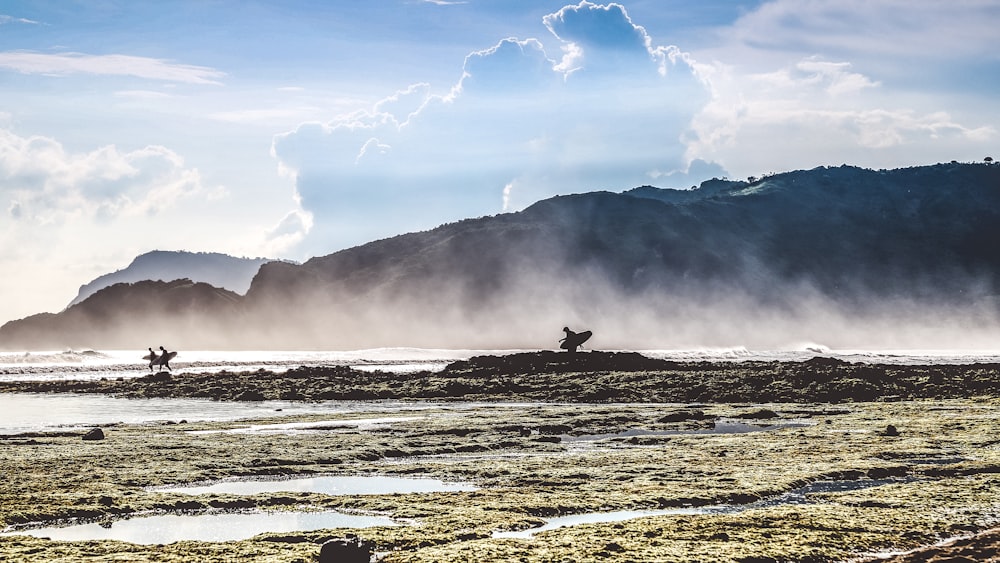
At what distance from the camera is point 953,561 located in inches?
562

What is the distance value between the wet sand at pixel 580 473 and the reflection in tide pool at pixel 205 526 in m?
0.60

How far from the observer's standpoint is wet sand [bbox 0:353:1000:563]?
16.2 meters

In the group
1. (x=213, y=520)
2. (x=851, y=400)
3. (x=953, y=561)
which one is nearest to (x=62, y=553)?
(x=213, y=520)

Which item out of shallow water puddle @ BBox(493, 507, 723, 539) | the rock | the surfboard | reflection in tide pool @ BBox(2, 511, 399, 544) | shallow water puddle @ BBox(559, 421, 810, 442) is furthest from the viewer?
→ the surfboard

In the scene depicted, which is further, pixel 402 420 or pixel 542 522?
pixel 402 420

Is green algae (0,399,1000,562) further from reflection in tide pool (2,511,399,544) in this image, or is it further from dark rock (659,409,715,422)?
reflection in tide pool (2,511,399,544)

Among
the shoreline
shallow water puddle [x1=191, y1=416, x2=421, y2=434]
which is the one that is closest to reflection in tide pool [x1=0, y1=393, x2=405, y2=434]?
the shoreline

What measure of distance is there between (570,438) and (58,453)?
16.8m

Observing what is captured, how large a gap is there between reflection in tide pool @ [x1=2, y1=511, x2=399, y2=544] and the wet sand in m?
0.60

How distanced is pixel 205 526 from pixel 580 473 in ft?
32.0

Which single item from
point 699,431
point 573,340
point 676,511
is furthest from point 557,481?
point 573,340

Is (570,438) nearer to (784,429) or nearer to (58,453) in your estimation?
(784,429)

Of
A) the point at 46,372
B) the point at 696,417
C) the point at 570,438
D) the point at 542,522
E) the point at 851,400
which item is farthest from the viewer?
the point at 46,372

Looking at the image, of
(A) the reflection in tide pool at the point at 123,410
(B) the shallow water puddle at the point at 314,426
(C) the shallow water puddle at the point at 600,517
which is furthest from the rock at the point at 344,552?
(A) the reflection in tide pool at the point at 123,410
